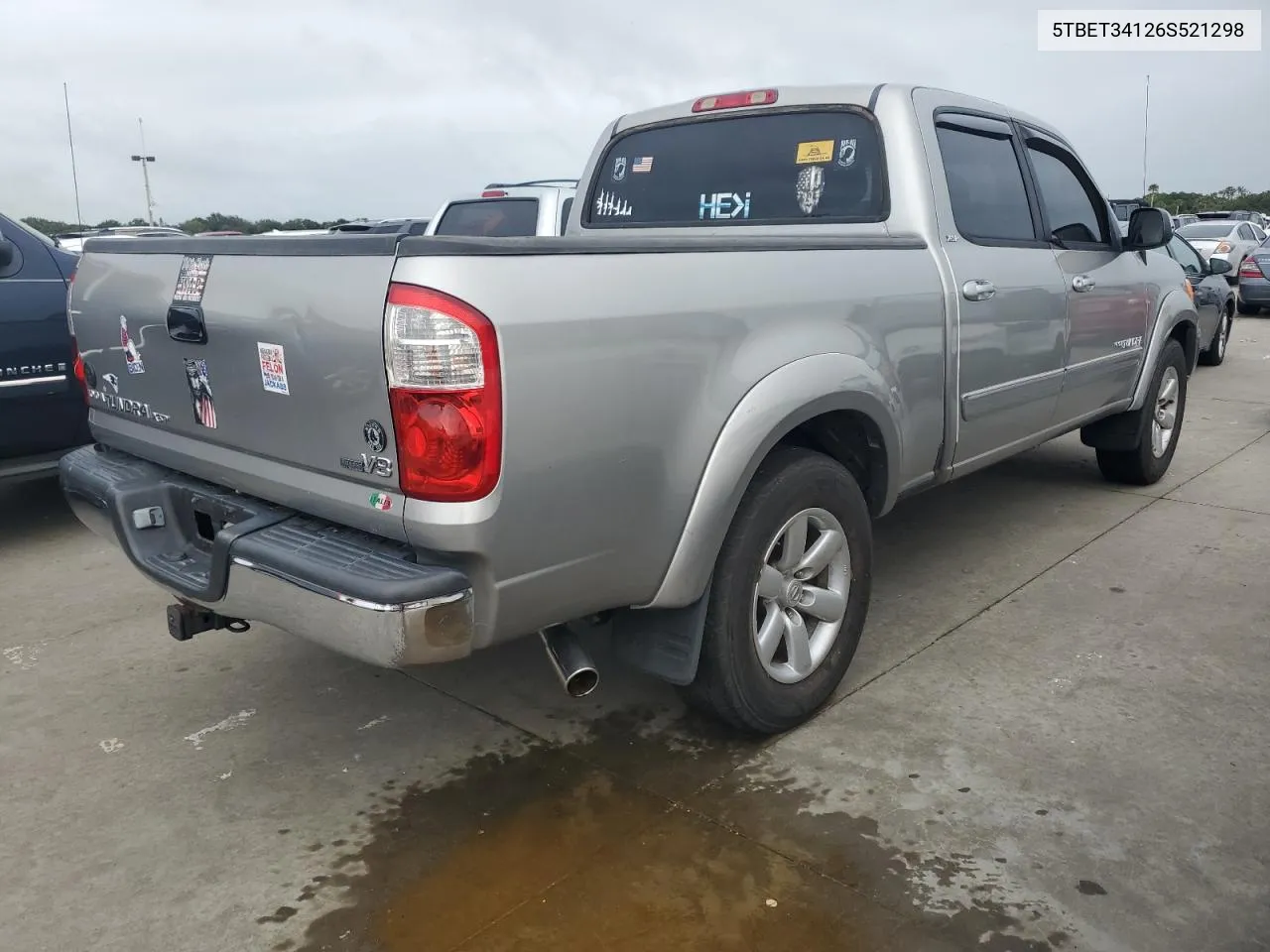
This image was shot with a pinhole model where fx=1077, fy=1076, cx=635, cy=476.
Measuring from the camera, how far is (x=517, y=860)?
2604 millimetres

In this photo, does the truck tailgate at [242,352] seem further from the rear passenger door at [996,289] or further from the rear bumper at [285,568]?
the rear passenger door at [996,289]

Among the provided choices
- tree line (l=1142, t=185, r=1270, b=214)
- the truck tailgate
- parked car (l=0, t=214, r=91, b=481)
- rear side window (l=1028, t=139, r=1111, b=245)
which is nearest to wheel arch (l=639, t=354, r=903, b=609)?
the truck tailgate

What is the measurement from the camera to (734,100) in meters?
4.06

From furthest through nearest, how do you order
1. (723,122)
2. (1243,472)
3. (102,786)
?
(1243,472), (723,122), (102,786)

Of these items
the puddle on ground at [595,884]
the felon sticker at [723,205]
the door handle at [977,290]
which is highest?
the felon sticker at [723,205]

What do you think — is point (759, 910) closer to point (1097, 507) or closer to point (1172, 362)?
point (1097, 507)

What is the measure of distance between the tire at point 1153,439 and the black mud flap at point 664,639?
11.9 feet

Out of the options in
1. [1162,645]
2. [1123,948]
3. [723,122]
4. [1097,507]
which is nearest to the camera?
[1123,948]

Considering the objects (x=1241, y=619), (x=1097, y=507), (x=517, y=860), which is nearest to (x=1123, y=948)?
(x=517, y=860)

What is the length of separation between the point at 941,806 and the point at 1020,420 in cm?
193

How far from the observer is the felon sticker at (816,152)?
150 inches

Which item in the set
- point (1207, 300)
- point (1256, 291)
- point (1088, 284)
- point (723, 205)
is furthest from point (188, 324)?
point (1256, 291)

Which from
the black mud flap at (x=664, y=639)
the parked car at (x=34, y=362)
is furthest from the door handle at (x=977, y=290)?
the parked car at (x=34, y=362)

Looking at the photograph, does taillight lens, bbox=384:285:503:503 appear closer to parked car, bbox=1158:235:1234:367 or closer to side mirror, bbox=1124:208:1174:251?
side mirror, bbox=1124:208:1174:251
